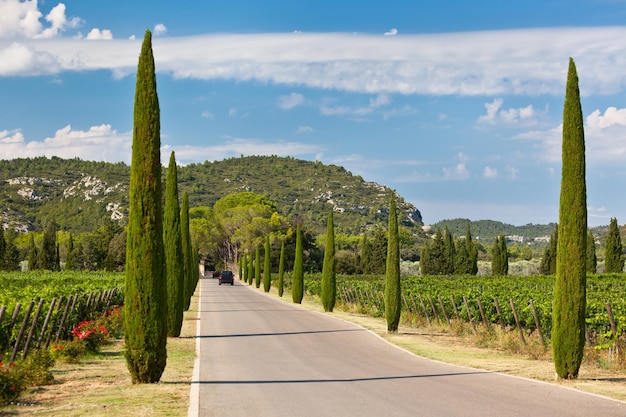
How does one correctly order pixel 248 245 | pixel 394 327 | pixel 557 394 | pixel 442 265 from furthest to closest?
pixel 248 245 < pixel 442 265 < pixel 394 327 < pixel 557 394

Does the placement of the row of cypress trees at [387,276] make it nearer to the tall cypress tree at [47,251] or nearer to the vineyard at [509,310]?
the vineyard at [509,310]

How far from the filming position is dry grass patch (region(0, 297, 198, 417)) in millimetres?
10430

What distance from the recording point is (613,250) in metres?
75.8

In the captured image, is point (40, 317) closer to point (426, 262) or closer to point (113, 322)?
point (113, 322)

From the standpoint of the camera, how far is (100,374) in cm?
1461

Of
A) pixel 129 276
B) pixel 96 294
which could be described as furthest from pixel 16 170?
pixel 129 276

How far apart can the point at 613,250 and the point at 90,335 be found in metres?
68.6

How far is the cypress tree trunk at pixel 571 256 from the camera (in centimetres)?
1460

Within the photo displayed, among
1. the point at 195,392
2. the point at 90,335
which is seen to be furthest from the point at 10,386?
the point at 90,335

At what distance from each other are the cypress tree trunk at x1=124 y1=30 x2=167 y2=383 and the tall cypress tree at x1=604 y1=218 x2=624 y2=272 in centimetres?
7032

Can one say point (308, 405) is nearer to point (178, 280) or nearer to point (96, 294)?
point (178, 280)

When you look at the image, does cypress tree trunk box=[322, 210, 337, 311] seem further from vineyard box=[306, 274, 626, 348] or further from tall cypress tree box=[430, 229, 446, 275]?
tall cypress tree box=[430, 229, 446, 275]

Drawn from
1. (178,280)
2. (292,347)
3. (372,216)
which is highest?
(372,216)

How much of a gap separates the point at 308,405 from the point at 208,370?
5.05m
